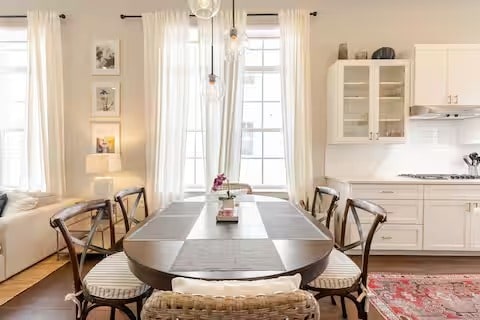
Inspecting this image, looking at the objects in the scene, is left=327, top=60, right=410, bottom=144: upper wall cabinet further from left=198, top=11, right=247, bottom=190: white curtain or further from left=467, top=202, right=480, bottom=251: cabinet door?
left=198, top=11, right=247, bottom=190: white curtain

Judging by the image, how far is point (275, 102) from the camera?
4.57 m

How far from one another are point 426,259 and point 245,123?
2614 millimetres

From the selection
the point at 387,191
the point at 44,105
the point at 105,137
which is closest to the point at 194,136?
the point at 105,137

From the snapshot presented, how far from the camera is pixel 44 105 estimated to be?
4293 mm

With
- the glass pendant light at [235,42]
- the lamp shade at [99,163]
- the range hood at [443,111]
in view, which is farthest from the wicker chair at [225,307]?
the range hood at [443,111]

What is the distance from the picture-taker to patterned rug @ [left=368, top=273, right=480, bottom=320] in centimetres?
258

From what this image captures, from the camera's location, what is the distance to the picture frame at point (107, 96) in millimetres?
4426

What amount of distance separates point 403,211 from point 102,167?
3.36 metres

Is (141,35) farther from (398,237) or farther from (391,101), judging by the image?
(398,237)

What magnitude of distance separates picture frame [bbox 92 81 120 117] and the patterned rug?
11.6 feet

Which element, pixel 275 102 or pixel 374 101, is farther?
pixel 275 102

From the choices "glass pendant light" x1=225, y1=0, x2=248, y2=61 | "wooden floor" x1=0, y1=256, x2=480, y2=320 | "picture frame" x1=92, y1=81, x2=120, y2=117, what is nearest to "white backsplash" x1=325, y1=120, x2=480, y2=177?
"wooden floor" x1=0, y1=256, x2=480, y2=320

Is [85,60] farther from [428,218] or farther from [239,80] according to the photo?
[428,218]

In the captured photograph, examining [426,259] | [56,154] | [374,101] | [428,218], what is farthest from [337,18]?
[56,154]
